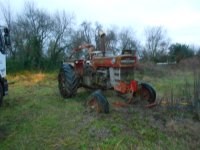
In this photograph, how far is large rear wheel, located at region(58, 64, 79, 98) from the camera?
10539mm

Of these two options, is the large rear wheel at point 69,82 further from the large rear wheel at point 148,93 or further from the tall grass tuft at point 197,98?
the tall grass tuft at point 197,98

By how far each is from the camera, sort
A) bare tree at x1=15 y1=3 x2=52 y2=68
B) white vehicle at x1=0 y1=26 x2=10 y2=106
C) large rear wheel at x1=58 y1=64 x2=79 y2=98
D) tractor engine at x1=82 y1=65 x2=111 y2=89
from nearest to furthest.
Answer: tractor engine at x1=82 y1=65 x2=111 y2=89 → white vehicle at x1=0 y1=26 x2=10 y2=106 → large rear wheel at x1=58 y1=64 x2=79 y2=98 → bare tree at x1=15 y1=3 x2=52 y2=68

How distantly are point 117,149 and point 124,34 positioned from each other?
47137mm

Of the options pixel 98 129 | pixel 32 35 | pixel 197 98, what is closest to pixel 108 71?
pixel 197 98

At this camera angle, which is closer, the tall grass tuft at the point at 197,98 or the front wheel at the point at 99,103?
the tall grass tuft at the point at 197,98

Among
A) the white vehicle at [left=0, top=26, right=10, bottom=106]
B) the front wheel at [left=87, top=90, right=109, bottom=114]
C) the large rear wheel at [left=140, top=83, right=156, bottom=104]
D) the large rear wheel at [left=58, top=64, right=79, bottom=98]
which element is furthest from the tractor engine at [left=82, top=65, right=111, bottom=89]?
the white vehicle at [left=0, top=26, right=10, bottom=106]

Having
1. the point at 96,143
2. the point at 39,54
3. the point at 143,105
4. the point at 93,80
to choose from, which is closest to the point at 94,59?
the point at 93,80

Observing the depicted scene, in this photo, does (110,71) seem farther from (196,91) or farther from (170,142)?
(170,142)

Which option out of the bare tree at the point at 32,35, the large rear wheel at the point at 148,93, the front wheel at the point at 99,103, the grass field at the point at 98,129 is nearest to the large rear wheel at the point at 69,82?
the grass field at the point at 98,129

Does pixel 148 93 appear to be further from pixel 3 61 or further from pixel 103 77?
pixel 3 61

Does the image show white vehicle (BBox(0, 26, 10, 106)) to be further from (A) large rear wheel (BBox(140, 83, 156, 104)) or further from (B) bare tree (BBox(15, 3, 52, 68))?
(B) bare tree (BBox(15, 3, 52, 68))

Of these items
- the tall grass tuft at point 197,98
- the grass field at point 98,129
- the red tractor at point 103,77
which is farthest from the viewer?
the red tractor at point 103,77

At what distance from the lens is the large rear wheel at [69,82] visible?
1054 centimetres

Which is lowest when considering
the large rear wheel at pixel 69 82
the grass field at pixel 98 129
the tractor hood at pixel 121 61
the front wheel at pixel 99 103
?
the grass field at pixel 98 129
